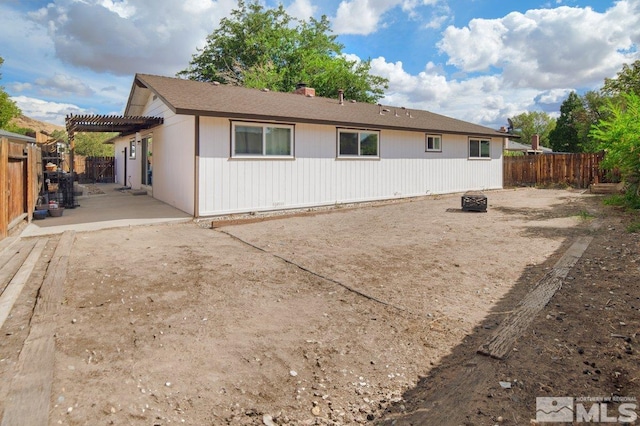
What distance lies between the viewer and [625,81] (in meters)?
23.6

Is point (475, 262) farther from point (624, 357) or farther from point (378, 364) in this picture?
point (378, 364)

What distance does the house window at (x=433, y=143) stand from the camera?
611 inches

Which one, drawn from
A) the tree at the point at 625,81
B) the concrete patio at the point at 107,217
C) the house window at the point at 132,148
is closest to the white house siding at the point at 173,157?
the concrete patio at the point at 107,217

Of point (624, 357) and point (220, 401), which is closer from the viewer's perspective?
point (220, 401)

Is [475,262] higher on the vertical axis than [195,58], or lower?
lower

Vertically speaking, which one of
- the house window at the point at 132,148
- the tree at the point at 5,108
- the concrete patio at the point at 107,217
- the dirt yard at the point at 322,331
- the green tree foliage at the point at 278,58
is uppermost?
the green tree foliage at the point at 278,58

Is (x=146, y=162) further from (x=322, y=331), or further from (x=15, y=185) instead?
(x=322, y=331)

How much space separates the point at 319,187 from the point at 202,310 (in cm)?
835

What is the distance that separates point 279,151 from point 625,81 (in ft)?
79.8

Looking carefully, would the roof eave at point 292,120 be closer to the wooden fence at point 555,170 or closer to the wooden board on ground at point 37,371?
the wooden board on ground at point 37,371

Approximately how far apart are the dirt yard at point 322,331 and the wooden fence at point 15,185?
1527 millimetres

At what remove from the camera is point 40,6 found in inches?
449

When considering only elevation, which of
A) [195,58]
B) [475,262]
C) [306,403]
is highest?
[195,58]

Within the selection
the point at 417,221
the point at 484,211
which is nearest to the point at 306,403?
the point at 417,221
